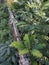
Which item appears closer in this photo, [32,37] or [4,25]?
[32,37]

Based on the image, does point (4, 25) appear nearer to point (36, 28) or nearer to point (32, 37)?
point (36, 28)

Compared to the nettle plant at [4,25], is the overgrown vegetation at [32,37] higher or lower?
higher

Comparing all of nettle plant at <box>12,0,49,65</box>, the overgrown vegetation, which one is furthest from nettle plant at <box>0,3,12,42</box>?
nettle plant at <box>12,0,49,65</box>

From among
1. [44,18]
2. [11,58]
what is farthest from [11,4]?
[11,58]

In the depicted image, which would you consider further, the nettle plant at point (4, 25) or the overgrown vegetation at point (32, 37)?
the nettle plant at point (4, 25)

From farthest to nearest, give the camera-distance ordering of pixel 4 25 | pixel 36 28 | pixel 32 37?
pixel 4 25, pixel 36 28, pixel 32 37

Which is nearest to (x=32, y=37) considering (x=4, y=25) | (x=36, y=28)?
(x=36, y=28)

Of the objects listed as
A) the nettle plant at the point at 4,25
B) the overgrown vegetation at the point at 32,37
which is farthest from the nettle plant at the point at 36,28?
the nettle plant at the point at 4,25

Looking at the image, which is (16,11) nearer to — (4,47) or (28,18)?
(28,18)

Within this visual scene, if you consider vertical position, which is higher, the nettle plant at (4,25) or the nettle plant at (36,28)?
the nettle plant at (36,28)

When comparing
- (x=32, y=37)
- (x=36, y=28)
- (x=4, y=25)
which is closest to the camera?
(x=32, y=37)

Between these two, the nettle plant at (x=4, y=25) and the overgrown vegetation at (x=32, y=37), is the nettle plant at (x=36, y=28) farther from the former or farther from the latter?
the nettle plant at (x=4, y=25)
